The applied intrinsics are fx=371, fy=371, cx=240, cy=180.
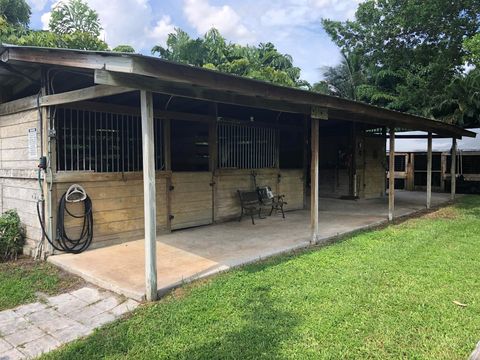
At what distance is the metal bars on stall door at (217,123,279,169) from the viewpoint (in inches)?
288

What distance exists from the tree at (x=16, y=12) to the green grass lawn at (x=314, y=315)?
1615cm

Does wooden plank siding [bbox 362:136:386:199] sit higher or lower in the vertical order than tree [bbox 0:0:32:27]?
lower

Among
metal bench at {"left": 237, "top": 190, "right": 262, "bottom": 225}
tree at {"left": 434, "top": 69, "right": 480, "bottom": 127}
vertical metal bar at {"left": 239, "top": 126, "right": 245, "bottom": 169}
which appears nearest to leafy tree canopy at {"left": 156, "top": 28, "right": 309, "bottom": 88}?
tree at {"left": 434, "top": 69, "right": 480, "bottom": 127}

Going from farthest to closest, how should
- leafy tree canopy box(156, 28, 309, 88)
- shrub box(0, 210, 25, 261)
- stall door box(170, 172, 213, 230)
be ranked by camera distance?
1. leafy tree canopy box(156, 28, 309, 88)
2. stall door box(170, 172, 213, 230)
3. shrub box(0, 210, 25, 261)

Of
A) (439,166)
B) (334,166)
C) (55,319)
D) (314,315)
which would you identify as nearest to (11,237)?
(55,319)

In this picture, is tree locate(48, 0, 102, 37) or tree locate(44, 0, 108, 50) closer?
tree locate(44, 0, 108, 50)

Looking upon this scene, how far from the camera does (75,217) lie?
197 inches

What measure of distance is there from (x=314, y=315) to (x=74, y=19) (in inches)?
660

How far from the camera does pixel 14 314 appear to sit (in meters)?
3.38

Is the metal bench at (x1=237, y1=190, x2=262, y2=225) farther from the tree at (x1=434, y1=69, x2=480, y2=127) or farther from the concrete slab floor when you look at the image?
the tree at (x1=434, y1=69, x2=480, y2=127)

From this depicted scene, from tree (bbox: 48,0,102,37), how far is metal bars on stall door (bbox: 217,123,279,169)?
36.2 ft

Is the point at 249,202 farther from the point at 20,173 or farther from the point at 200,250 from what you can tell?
the point at 20,173

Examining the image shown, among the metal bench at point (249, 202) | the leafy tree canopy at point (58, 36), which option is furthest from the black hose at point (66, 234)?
the leafy tree canopy at point (58, 36)

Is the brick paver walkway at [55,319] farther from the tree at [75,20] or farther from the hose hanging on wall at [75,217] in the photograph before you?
the tree at [75,20]
